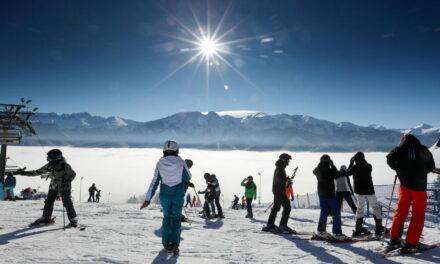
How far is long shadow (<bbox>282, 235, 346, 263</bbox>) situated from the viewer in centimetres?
485

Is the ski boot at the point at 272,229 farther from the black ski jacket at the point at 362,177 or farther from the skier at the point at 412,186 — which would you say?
the skier at the point at 412,186

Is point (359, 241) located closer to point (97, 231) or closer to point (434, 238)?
point (434, 238)

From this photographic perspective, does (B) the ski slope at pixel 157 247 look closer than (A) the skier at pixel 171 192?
Yes

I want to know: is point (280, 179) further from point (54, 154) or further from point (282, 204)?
point (54, 154)

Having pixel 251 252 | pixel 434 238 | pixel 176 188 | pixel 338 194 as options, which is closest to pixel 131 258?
pixel 176 188

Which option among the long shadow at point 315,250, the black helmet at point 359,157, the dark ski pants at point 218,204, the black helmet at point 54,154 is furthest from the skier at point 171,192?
the dark ski pants at point 218,204

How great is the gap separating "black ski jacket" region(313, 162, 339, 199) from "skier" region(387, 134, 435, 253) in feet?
4.93

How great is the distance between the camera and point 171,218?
5051 millimetres

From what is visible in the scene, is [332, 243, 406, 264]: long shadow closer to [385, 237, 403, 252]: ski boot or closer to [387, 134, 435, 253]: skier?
[385, 237, 403, 252]: ski boot

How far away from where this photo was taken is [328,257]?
196 inches

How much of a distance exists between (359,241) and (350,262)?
1.77 m

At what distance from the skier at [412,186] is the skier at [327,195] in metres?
1.33

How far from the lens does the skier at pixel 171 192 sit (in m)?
5.02

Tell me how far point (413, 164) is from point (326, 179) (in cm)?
190
